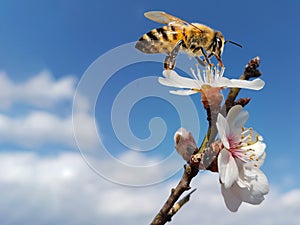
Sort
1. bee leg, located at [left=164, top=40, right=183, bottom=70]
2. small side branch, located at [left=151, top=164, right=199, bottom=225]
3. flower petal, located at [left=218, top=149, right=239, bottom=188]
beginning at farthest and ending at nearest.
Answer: bee leg, located at [left=164, top=40, right=183, bottom=70]
flower petal, located at [left=218, top=149, right=239, bottom=188]
small side branch, located at [left=151, top=164, right=199, bottom=225]

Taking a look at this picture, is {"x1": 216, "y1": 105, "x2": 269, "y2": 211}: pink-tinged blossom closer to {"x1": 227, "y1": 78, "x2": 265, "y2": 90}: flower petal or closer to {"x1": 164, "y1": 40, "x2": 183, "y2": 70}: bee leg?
{"x1": 227, "y1": 78, "x2": 265, "y2": 90}: flower petal

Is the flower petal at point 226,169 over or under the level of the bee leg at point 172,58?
under

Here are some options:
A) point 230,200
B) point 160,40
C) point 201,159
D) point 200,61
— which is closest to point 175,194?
point 201,159

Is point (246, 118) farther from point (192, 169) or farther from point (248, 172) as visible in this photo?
point (192, 169)

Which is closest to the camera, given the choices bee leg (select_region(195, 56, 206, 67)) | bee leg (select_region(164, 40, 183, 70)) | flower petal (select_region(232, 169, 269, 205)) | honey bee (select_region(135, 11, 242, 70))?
flower petal (select_region(232, 169, 269, 205))

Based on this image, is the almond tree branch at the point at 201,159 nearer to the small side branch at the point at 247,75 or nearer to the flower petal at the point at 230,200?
the small side branch at the point at 247,75

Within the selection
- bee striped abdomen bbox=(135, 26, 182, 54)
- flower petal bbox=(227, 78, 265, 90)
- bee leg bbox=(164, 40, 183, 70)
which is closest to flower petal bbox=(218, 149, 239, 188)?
flower petal bbox=(227, 78, 265, 90)

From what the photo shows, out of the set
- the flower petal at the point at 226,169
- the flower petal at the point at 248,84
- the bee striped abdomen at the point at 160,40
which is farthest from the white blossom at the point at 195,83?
the bee striped abdomen at the point at 160,40
